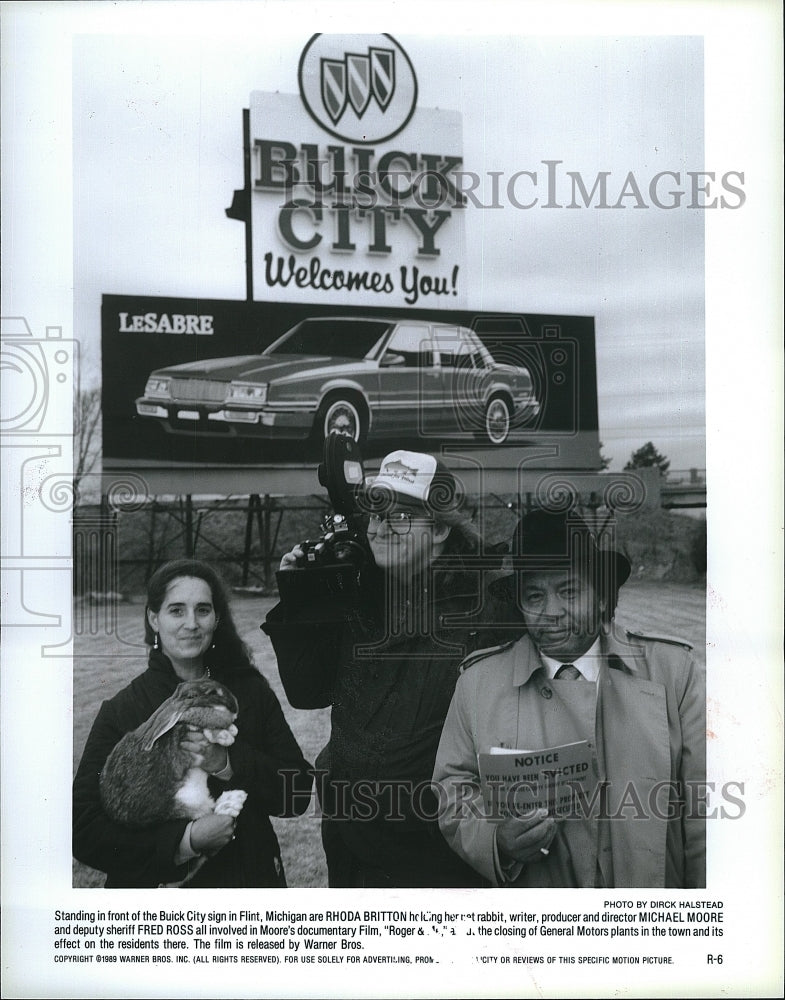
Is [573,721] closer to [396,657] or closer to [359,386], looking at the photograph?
[396,657]

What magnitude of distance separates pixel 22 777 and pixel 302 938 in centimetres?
96

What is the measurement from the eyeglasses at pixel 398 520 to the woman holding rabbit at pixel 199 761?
500mm

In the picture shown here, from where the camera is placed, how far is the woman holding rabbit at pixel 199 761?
284 cm

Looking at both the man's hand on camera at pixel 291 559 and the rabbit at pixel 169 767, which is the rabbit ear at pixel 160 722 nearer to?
the rabbit at pixel 169 767

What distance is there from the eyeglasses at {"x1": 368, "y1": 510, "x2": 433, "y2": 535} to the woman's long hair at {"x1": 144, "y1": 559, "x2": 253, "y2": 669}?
0.49 metres

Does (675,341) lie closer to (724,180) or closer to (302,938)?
(724,180)

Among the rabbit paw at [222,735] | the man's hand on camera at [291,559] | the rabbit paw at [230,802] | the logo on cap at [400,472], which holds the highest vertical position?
the logo on cap at [400,472]

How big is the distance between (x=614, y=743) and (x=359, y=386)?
4.26 ft

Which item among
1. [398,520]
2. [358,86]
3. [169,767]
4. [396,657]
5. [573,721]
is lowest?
[169,767]

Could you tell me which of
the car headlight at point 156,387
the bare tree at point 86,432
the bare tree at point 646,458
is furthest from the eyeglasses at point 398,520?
the bare tree at point 86,432

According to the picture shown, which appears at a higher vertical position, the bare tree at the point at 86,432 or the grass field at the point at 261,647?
the bare tree at the point at 86,432

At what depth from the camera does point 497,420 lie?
2.83m

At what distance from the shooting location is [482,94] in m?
2.85

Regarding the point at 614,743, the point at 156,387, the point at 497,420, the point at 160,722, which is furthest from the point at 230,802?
the point at 497,420
